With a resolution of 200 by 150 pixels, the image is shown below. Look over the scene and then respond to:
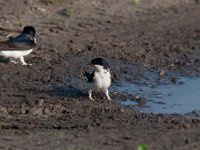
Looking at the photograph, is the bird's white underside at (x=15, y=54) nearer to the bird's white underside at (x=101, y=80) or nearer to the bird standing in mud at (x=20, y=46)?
the bird standing in mud at (x=20, y=46)

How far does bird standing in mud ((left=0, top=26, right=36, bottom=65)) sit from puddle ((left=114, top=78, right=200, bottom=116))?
174 centimetres

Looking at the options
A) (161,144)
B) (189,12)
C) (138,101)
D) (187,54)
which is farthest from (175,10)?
(161,144)

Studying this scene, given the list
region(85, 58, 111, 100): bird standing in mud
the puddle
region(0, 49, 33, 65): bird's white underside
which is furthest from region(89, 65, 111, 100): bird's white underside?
region(0, 49, 33, 65): bird's white underside

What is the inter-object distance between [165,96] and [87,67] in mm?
1734

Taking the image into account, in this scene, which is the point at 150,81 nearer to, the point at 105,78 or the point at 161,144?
the point at 105,78

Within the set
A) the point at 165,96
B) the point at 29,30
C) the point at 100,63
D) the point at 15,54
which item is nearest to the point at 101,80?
the point at 100,63

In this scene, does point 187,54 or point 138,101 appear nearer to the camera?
point 138,101

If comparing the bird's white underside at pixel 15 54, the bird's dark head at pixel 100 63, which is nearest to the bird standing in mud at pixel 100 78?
the bird's dark head at pixel 100 63

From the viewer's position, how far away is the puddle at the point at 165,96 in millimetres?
12266

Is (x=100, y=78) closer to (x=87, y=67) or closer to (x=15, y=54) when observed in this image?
(x=87, y=67)

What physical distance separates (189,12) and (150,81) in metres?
4.38

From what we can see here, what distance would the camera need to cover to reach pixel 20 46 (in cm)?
1428

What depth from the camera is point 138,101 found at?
41.1 ft

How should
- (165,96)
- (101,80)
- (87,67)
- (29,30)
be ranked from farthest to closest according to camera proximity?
(29,30) → (87,67) → (165,96) → (101,80)
